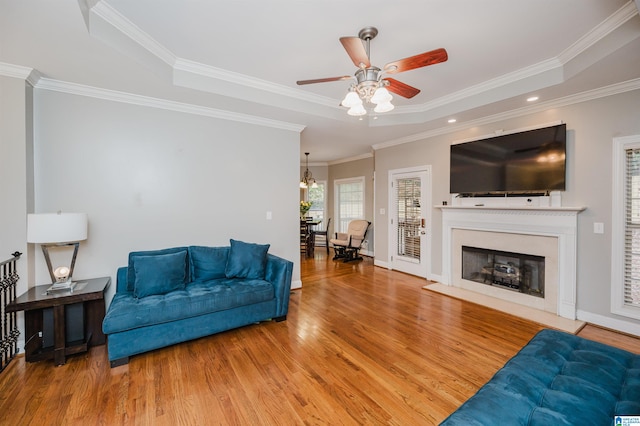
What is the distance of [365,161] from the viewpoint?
756 cm

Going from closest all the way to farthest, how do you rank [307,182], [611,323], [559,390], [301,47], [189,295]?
[559,390] < [301,47] < [189,295] < [611,323] < [307,182]

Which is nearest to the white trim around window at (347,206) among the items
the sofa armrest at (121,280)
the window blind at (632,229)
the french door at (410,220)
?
the french door at (410,220)

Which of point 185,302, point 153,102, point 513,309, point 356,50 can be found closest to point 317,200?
point 153,102

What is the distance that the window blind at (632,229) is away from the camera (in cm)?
293

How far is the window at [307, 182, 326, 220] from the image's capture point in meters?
9.06

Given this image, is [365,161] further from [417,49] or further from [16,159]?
[16,159]

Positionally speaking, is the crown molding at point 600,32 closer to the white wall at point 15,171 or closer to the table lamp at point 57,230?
the table lamp at point 57,230

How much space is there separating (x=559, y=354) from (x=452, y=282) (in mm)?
3012

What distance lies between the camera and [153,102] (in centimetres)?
335

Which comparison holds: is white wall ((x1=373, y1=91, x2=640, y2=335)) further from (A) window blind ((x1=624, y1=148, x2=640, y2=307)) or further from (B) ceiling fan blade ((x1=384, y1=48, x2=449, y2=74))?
(B) ceiling fan blade ((x1=384, y1=48, x2=449, y2=74))

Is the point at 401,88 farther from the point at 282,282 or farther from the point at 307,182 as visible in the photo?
the point at 307,182

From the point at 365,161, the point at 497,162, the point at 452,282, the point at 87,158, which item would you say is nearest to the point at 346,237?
the point at 365,161

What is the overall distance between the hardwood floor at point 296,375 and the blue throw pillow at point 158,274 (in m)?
0.59

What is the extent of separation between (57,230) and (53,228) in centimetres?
3
